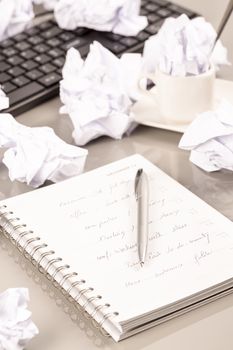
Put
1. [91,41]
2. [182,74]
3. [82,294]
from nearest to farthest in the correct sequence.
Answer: [82,294] → [182,74] → [91,41]

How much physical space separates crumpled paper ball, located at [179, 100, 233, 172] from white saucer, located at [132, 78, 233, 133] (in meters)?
0.06


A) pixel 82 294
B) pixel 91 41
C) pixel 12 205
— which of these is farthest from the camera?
pixel 91 41

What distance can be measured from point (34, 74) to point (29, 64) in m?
0.03

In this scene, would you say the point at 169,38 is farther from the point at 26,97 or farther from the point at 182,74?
the point at 26,97

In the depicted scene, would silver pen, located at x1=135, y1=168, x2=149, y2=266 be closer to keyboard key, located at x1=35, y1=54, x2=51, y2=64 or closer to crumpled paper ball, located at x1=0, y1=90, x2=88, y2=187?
crumpled paper ball, located at x1=0, y1=90, x2=88, y2=187

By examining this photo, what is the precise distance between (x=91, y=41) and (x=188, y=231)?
0.43m

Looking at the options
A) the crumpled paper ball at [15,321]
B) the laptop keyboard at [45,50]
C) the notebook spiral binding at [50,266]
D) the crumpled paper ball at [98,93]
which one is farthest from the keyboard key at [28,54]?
the crumpled paper ball at [15,321]

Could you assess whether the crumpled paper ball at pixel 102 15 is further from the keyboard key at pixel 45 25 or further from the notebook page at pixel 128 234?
the notebook page at pixel 128 234

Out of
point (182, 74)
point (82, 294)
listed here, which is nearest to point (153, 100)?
point (182, 74)

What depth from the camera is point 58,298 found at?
2.57 feet

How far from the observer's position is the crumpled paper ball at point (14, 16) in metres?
1.19

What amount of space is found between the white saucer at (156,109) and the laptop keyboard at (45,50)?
4.4 inches

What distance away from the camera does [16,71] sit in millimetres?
1099

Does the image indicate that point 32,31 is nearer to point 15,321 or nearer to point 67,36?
point 67,36
